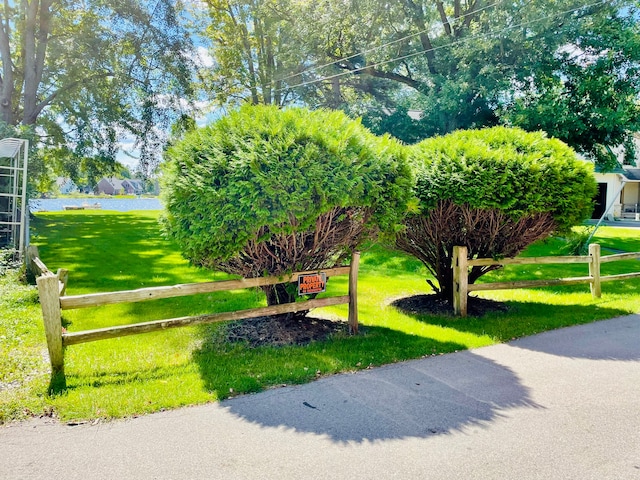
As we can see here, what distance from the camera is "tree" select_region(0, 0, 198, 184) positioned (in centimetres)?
1667

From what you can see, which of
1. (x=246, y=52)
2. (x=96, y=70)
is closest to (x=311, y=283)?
(x=96, y=70)

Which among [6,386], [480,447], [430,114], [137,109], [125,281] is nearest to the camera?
[480,447]

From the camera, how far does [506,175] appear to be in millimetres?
6246

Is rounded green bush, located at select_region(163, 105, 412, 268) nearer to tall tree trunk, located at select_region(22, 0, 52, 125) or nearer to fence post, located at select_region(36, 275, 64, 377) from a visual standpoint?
fence post, located at select_region(36, 275, 64, 377)

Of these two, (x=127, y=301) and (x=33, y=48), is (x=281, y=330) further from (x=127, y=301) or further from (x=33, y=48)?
(x=33, y=48)

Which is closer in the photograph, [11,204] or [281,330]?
[281,330]

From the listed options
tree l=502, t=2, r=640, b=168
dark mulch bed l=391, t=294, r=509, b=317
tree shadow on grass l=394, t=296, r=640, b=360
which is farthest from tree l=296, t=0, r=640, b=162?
dark mulch bed l=391, t=294, r=509, b=317

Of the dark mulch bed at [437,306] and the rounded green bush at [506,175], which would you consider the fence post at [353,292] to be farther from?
the dark mulch bed at [437,306]

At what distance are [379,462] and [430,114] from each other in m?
14.0

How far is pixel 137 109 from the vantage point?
1889 cm

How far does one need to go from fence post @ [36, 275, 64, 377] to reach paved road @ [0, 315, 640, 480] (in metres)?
0.84

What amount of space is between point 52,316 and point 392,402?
3144 millimetres

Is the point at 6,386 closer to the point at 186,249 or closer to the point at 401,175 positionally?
the point at 186,249

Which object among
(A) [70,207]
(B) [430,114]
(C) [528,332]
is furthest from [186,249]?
(A) [70,207]
